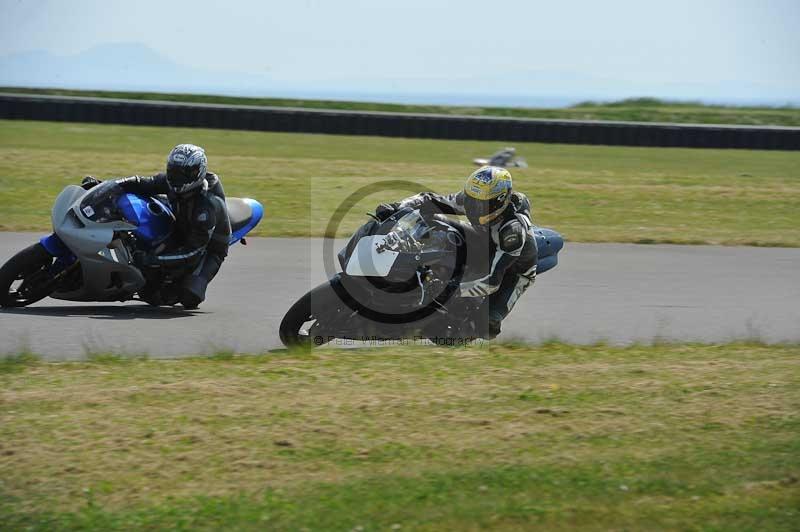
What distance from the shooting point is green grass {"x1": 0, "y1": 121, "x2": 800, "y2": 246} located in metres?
15.2

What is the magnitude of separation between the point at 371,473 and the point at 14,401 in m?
2.21

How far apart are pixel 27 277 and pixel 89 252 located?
62cm

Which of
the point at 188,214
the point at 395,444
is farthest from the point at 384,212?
the point at 188,214

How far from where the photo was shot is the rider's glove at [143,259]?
864cm

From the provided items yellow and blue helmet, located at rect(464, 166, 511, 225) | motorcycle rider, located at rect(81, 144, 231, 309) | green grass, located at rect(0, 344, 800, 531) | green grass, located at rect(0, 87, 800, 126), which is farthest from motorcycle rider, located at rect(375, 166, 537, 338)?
green grass, located at rect(0, 87, 800, 126)

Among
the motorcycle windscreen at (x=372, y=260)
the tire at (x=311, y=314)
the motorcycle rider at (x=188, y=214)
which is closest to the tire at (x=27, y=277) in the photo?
the motorcycle rider at (x=188, y=214)

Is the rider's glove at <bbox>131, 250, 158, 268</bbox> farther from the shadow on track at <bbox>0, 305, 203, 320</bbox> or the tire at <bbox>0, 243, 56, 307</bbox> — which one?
the tire at <bbox>0, 243, 56, 307</bbox>

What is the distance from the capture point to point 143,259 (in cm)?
868

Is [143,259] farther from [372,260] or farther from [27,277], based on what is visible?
[372,260]

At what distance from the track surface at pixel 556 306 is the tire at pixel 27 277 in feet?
0.40

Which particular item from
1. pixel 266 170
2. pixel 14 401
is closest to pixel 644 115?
pixel 266 170

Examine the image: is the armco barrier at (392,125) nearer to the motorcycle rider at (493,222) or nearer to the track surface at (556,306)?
the track surface at (556,306)

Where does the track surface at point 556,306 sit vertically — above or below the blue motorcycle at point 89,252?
below

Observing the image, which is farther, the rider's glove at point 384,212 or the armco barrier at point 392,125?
the armco barrier at point 392,125
